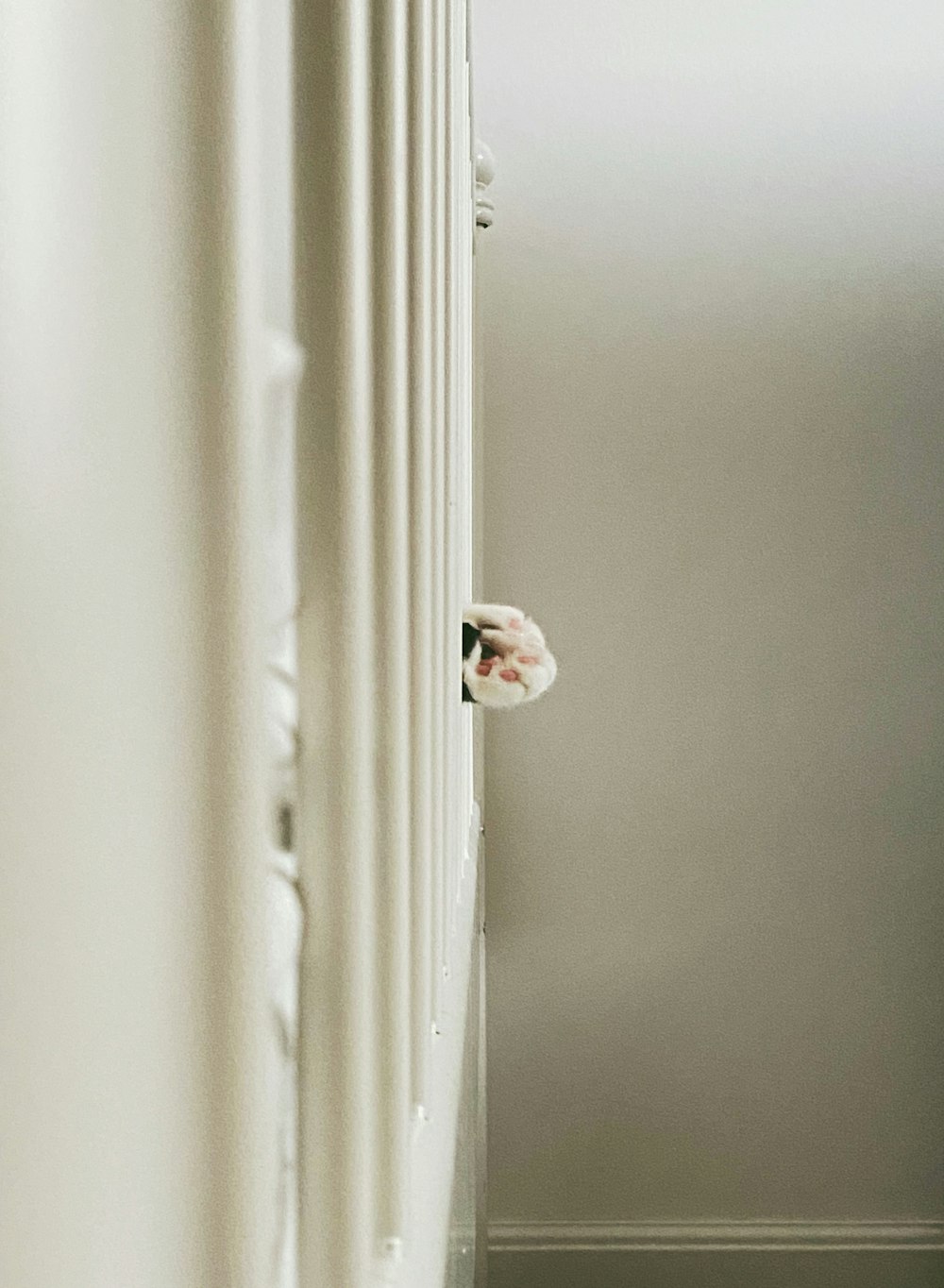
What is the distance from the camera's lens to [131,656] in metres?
0.14

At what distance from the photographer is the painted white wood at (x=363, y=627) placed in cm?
27

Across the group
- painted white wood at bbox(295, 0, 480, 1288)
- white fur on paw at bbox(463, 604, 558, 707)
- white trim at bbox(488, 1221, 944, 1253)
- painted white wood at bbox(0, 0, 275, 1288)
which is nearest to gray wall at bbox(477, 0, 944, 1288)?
white trim at bbox(488, 1221, 944, 1253)

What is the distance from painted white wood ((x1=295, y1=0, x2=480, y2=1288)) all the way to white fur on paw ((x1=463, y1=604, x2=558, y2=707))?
0.62 m

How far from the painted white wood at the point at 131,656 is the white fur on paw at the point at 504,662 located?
98 cm

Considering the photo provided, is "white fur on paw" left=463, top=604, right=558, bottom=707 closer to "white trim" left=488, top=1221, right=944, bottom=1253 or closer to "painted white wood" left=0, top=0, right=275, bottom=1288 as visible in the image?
"painted white wood" left=0, top=0, right=275, bottom=1288

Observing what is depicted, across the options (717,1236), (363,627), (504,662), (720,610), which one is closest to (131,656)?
(363,627)

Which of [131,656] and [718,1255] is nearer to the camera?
[131,656]

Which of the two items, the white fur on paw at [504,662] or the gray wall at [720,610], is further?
the gray wall at [720,610]

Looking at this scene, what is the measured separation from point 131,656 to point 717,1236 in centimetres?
248

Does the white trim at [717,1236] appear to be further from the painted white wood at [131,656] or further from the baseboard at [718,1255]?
the painted white wood at [131,656]

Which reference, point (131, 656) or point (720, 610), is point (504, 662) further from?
point (720, 610)

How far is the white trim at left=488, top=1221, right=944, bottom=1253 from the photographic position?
89.7 inches

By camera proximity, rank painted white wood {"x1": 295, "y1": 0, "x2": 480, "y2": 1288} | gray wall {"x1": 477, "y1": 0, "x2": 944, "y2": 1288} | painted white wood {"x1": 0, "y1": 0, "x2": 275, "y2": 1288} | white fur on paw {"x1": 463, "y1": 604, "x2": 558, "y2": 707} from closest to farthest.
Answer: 1. painted white wood {"x1": 0, "y1": 0, "x2": 275, "y2": 1288}
2. painted white wood {"x1": 295, "y1": 0, "x2": 480, "y2": 1288}
3. white fur on paw {"x1": 463, "y1": 604, "x2": 558, "y2": 707}
4. gray wall {"x1": 477, "y1": 0, "x2": 944, "y2": 1288}

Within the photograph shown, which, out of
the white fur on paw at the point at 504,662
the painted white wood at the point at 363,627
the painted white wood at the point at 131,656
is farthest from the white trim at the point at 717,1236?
the painted white wood at the point at 131,656
